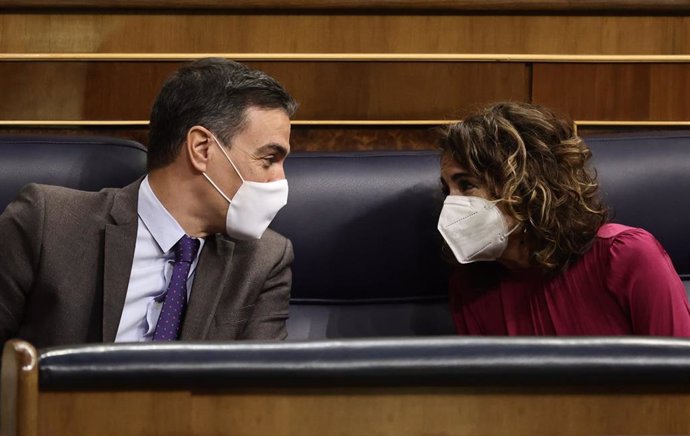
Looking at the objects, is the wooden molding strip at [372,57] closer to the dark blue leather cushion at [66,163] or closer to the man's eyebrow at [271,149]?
the dark blue leather cushion at [66,163]

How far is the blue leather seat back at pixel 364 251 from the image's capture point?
1663mm

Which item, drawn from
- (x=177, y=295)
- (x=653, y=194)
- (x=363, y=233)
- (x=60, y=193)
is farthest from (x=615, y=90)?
(x=60, y=193)

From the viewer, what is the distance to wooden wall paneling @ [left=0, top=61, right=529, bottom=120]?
1.88m

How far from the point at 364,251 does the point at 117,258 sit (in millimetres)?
413

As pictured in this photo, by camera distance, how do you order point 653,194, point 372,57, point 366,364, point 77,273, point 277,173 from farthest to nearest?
point 372,57
point 653,194
point 277,173
point 77,273
point 366,364

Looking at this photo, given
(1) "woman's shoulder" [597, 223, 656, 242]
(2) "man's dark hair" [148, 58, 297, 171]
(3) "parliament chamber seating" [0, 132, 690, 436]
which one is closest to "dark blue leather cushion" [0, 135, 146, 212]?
(2) "man's dark hair" [148, 58, 297, 171]

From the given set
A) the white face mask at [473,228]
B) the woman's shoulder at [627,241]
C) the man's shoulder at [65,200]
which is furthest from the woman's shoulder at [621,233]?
the man's shoulder at [65,200]

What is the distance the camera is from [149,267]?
1.50 meters

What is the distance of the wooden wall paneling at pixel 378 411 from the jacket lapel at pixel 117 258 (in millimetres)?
731

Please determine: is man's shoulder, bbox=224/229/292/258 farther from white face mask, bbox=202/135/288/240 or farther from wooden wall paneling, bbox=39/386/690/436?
wooden wall paneling, bbox=39/386/690/436

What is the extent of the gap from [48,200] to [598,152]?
Answer: 877 millimetres

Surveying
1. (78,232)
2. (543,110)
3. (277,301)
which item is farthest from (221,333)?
(543,110)

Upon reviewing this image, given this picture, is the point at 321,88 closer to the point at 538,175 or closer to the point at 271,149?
the point at 271,149

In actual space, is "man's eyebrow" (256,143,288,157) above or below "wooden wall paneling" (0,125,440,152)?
below
